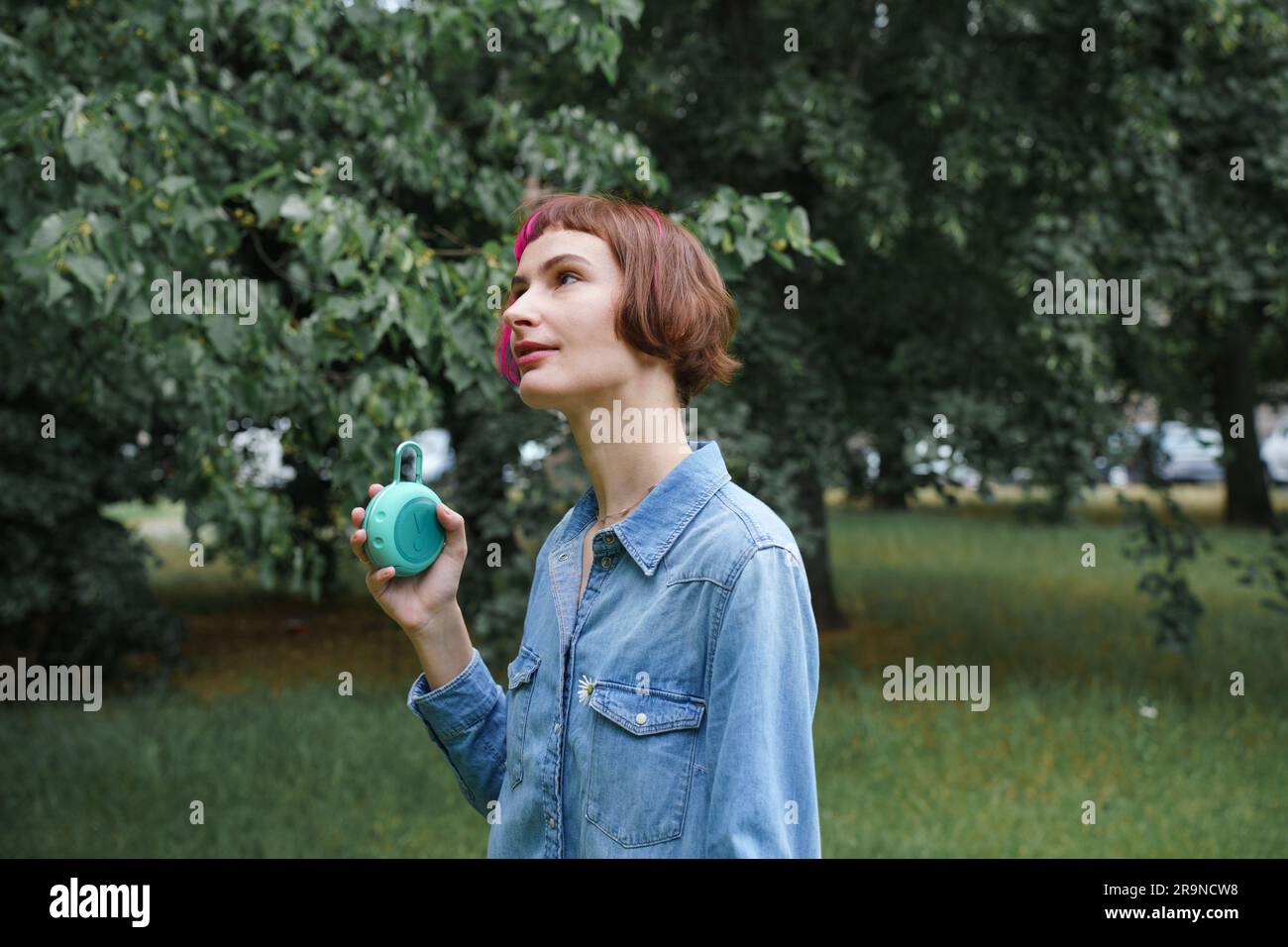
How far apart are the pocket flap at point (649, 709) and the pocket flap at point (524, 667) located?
0.71 ft

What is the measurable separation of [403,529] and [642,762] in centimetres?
50

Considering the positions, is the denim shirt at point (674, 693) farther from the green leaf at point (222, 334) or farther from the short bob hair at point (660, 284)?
the green leaf at point (222, 334)

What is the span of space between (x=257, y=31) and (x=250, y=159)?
968mm

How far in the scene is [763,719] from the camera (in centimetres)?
144

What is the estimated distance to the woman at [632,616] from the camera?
4.81 feet

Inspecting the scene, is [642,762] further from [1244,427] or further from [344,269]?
[1244,427]

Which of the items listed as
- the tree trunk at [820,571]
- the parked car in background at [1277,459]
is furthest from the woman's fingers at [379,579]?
the parked car in background at [1277,459]

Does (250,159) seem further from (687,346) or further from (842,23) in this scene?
(842,23)

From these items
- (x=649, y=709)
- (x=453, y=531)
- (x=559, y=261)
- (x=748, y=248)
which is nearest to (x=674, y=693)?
(x=649, y=709)

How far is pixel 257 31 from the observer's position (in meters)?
4.07

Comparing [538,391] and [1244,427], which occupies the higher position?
[1244,427]

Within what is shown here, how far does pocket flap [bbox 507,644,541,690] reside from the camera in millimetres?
1771
